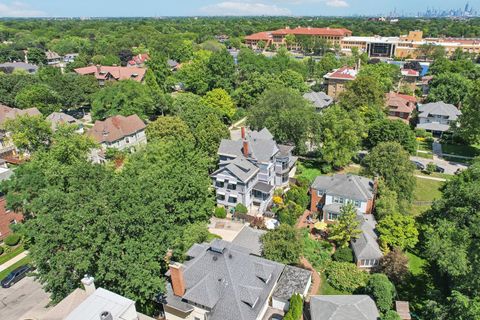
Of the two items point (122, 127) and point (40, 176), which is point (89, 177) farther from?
point (122, 127)

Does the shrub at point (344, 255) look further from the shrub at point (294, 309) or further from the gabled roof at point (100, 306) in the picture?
the gabled roof at point (100, 306)

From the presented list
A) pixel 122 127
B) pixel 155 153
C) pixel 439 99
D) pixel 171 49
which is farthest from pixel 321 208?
pixel 171 49

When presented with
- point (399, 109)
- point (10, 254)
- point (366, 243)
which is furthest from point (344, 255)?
point (399, 109)

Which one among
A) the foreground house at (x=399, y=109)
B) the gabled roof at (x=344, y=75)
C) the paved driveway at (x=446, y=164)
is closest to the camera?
the paved driveway at (x=446, y=164)

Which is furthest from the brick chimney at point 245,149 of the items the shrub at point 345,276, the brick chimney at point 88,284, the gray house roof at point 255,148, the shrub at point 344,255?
the brick chimney at point 88,284

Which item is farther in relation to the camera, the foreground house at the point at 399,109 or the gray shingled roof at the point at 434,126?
the foreground house at the point at 399,109

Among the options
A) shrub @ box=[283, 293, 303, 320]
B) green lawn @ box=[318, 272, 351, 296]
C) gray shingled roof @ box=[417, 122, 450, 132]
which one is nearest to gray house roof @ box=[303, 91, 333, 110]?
gray shingled roof @ box=[417, 122, 450, 132]

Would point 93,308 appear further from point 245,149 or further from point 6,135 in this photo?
point 6,135
